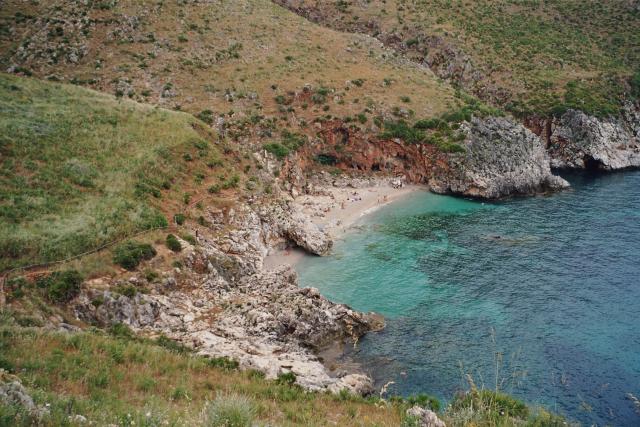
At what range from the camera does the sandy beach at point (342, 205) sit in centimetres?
5048

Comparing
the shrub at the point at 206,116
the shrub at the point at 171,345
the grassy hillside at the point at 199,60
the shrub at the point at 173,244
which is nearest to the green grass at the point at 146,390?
the shrub at the point at 171,345

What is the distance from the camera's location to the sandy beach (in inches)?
1987

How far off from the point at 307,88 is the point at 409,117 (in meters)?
15.9

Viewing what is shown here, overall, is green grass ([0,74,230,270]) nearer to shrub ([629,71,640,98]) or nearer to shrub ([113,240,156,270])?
shrub ([113,240,156,270])

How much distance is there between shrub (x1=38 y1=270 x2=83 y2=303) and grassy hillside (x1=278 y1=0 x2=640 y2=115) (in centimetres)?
7817

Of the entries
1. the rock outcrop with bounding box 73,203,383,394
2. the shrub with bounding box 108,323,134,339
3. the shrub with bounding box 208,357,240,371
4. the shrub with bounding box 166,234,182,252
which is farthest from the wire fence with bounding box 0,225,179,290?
the shrub with bounding box 208,357,240,371

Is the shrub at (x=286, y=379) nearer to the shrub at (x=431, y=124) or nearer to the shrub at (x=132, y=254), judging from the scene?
the shrub at (x=132, y=254)

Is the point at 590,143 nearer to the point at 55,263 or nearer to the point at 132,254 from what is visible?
the point at 132,254

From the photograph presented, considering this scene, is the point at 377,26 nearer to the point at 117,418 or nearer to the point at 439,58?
the point at 439,58

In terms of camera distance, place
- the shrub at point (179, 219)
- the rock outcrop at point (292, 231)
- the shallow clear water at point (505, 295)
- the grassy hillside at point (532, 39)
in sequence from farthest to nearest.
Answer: the grassy hillside at point (532, 39) → the rock outcrop at point (292, 231) → the shrub at point (179, 219) → the shallow clear water at point (505, 295)

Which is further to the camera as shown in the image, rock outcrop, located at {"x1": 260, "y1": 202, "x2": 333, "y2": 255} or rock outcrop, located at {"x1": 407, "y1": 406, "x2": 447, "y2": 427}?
rock outcrop, located at {"x1": 260, "y1": 202, "x2": 333, "y2": 255}

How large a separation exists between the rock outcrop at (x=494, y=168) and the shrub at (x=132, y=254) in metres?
42.9

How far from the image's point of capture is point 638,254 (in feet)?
143

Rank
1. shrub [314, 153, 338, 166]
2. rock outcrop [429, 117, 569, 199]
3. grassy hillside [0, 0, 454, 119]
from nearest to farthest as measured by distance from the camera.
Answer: rock outcrop [429, 117, 569, 199] → grassy hillside [0, 0, 454, 119] → shrub [314, 153, 338, 166]
